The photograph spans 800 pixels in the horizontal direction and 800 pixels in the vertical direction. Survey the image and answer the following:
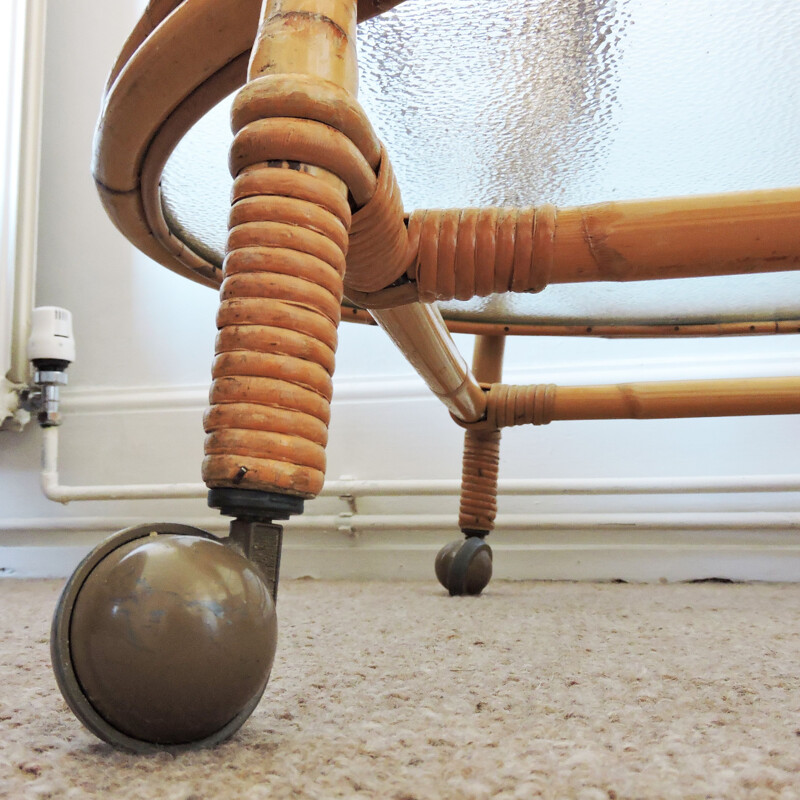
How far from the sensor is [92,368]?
1418mm

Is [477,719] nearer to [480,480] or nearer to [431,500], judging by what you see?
[480,480]

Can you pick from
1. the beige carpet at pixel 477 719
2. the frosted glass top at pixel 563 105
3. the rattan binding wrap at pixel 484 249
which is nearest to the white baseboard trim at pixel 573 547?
the beige carpet at pixel 477 719

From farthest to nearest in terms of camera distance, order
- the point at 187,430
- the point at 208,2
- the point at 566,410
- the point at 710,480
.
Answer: the point at 187,430 < the point at 710,480 < the point at 566,410 < the point at 208,2

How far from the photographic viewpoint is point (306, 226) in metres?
0.26

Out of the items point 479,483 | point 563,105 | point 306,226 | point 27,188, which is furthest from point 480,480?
point 27,188

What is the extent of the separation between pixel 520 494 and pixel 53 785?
100cm

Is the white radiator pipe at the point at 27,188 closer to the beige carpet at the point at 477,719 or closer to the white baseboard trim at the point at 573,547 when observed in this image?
the white baseboard trim at the point at 573,547

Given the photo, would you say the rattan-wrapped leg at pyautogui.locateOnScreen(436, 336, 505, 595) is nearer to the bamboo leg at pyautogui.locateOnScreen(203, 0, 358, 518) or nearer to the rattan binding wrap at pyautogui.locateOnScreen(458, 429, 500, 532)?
the rattan binding wrap at pyautogui.locateOnScreen(458, 429, 500, 532)

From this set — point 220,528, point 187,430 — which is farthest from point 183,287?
point 220,528

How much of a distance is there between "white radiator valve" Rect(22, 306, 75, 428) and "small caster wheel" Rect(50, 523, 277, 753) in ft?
3.76

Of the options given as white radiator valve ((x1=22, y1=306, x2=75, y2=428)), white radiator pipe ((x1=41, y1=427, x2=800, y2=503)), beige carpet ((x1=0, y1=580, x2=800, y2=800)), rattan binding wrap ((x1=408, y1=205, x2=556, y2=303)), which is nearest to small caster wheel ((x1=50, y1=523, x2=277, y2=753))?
beige carpet ((x1=0, y1=580, x2=800, y2=800))

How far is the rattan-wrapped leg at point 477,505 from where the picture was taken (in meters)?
0.79

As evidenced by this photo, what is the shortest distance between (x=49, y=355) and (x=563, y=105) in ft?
3.46

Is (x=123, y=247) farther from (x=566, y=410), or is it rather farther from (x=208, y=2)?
(x=208, y=2)
